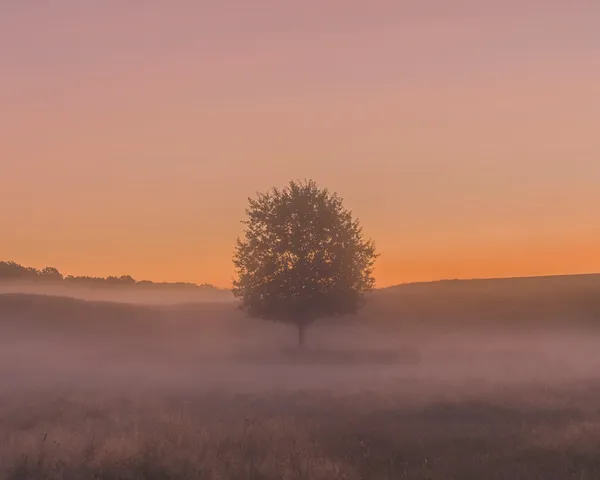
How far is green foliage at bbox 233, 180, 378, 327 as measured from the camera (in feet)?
187

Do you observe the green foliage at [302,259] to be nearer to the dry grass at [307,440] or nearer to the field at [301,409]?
the field at [301,409]

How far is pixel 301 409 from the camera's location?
2533cm

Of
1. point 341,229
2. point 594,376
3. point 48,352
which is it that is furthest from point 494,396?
point 48,352

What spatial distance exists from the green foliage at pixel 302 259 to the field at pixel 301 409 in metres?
4.11

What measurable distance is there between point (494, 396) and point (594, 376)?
42.2 feet

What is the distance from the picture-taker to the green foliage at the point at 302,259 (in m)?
57.0

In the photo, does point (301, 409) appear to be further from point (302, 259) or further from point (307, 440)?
point (302, 259)

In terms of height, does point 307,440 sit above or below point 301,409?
above

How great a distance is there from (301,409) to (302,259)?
106 feet

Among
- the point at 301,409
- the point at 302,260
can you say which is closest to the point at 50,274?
the point at 302,260

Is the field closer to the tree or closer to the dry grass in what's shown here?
the dry grass

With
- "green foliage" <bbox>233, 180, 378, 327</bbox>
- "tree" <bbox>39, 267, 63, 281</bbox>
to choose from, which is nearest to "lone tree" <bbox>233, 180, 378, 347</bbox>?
"green foliage" <bbox>233, 180, 378, 327</bbox>

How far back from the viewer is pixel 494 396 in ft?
91.4

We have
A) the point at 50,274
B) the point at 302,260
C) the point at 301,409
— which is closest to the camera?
the point at 301,409
